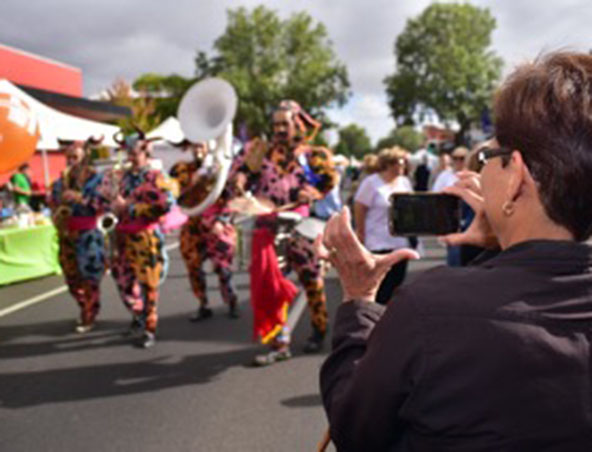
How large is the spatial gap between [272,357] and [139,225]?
1.56 m

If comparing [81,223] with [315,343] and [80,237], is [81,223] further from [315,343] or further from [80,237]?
[315,343]

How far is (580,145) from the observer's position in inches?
33.8

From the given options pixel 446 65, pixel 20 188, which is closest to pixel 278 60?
pixel 446 65

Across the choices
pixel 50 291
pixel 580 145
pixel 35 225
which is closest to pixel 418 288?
pixel 580 145

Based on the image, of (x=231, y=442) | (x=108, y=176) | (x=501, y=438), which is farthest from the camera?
(x=108, y=176)

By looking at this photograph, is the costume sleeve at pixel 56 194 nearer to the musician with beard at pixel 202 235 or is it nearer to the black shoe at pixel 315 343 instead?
the musician with beard at pixel 202 235

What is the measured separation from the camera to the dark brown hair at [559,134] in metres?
0.86

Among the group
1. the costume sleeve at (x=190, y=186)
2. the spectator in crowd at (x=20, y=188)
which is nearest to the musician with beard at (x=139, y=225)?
the costume sleeve at (x=190, y=186)

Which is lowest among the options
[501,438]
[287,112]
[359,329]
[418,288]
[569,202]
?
[501,438]

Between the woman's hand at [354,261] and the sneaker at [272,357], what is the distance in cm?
309

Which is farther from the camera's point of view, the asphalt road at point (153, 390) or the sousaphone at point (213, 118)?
the sousaphone at point (213, 118)

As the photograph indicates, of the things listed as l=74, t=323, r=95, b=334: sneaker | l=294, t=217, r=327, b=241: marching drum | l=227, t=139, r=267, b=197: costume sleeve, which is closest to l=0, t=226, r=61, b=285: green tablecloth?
l=74, t=323, r=95, b=334: sneaker

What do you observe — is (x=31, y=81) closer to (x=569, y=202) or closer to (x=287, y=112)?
(x=287, y=112)

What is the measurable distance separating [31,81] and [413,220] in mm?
21008
